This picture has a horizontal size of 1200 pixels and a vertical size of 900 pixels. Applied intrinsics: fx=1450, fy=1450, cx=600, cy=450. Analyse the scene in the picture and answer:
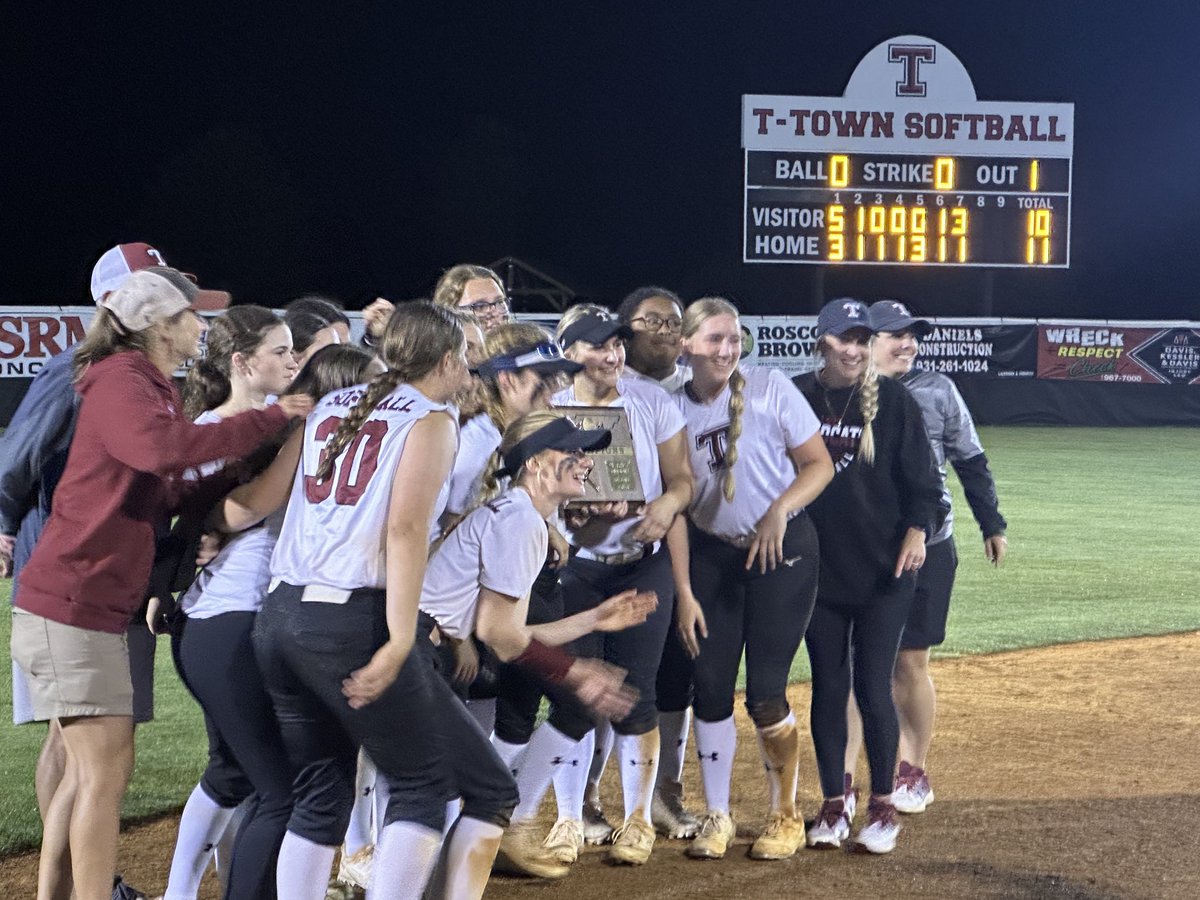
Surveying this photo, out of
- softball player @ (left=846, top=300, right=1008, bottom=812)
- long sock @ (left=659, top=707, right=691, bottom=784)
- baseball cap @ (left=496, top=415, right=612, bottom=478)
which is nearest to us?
baseball cap @ (left=496, top=415, right=612, bottom=478)

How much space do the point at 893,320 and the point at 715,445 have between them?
1.04 metres

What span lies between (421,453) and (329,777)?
839 millimetres

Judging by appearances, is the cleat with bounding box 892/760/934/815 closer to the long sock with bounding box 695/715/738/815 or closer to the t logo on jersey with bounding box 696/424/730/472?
the long sock with bounding box 695/715/738/815

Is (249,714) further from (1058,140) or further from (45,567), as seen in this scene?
(1058,140)

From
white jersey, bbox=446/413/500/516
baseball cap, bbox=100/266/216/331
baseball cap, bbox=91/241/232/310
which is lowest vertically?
white jersey, bbox=446/413/500/516

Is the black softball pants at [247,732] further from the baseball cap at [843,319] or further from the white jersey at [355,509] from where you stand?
the baseball cap at [843,319]

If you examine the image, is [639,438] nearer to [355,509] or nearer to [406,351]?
[406,351]

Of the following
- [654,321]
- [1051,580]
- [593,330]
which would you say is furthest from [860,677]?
[1051,580]

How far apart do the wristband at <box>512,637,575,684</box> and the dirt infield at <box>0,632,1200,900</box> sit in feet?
3.65

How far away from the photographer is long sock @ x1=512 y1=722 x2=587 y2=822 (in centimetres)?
467

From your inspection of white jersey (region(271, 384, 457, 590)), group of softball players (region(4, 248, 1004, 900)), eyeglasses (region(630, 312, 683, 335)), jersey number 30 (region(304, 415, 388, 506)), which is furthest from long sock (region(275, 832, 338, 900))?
eyeglasses (region(630, 312, 683, 335))

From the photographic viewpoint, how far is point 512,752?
4.76 m

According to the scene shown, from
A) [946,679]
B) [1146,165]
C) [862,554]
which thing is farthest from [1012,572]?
[1146,165]

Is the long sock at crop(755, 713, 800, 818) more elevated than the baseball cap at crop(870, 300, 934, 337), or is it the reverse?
the baseball cap at crop(870, 300, 934, 337)
